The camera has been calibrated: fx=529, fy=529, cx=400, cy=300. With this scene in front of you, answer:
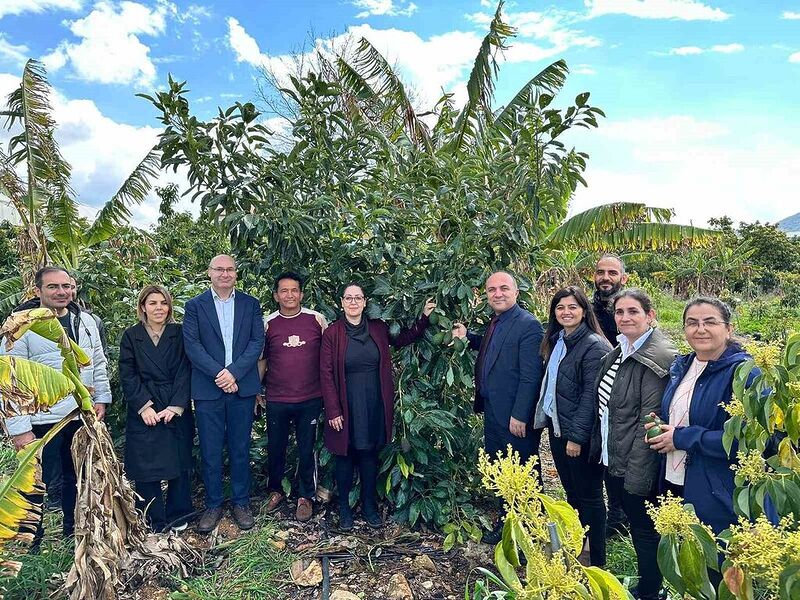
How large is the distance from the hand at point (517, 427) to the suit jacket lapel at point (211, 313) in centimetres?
194

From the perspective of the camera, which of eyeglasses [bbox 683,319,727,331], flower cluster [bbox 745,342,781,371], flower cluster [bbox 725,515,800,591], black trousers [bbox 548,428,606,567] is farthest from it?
black trousers [bbox 548,428,606,567]

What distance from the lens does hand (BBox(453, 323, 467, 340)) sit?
341cm

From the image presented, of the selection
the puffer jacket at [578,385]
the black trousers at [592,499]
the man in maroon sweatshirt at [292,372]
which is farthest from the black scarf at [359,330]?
the black trousers at [592,499]

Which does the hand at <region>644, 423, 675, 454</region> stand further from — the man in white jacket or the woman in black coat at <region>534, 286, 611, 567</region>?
the man in white jacket

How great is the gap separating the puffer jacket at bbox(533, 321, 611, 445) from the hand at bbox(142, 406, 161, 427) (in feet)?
8.09

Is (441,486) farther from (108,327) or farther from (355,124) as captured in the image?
(108,327)

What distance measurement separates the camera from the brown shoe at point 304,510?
12.1 ft

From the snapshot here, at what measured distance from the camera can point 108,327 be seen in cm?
434

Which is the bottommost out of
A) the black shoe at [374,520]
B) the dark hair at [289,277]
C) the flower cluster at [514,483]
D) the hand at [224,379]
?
the black shoe at [374,520]

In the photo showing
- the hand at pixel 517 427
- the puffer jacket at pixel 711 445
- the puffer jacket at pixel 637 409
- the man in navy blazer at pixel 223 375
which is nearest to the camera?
the puffer jacket at pixel 711 445

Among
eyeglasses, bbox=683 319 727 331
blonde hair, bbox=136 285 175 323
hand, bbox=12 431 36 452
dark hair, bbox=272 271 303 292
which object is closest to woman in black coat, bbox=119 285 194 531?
blonde hair, bbox=136 285 175 323

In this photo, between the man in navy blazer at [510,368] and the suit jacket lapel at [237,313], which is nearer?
the man in navy blazer at [510,368]

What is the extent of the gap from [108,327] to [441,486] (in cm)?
296

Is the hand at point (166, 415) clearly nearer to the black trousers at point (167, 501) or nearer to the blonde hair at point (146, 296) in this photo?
the black trousers at point (167, 501)
